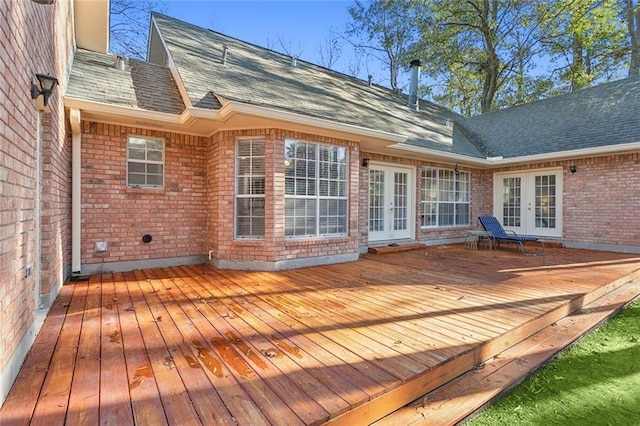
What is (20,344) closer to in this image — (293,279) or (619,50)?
(293,279)

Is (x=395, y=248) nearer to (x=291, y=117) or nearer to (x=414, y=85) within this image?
(x=291, y=117)

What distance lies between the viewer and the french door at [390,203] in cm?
845

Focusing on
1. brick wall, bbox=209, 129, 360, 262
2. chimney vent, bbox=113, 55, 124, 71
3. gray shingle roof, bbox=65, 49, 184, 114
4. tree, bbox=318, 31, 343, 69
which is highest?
tree, bbox=318, 31, 343, 69

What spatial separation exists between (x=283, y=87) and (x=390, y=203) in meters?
4.01

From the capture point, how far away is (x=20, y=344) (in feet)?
7.73

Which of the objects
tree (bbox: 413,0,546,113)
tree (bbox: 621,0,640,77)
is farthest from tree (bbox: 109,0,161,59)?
tree (bbox: 621,0,640,77)

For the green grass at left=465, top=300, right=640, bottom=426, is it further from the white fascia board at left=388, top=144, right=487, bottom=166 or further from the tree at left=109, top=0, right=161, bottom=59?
the tree at left=109, top=0, right=161, bottom=59

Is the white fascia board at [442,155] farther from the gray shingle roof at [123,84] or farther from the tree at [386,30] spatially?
the tree at [386,30]

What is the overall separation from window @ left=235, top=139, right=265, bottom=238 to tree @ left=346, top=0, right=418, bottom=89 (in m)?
16.1

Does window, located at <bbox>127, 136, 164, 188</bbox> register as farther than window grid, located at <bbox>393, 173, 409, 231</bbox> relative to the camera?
No

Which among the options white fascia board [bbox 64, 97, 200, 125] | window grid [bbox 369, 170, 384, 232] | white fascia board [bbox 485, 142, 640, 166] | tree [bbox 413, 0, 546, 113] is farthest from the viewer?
tree [bbox 413, 0, 546, 113]

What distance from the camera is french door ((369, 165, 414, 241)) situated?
8.45 meters

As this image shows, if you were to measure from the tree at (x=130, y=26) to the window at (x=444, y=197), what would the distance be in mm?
12612

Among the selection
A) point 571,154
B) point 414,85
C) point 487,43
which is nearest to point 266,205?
point 571,154
